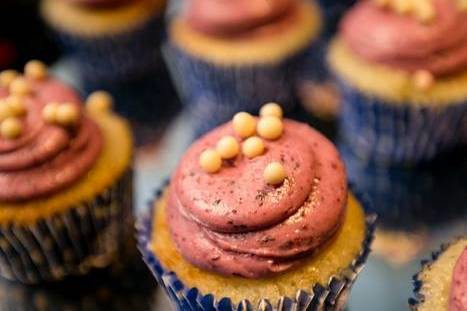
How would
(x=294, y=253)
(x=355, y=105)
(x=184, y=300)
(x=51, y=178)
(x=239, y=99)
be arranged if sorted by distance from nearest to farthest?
(x=294, y=253) < (x=184, y=300) < (x=51, y=178) < (x=355, y=105) < (x=239, y=99)

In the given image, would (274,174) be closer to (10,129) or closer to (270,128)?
(270,128)

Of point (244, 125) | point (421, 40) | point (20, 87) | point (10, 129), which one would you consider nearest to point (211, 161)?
point (244, 125)

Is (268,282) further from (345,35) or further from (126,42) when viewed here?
(126,42)

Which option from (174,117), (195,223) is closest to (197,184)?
(195,223)

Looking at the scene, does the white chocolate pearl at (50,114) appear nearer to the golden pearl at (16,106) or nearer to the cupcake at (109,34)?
the golden pearl at (16,106)

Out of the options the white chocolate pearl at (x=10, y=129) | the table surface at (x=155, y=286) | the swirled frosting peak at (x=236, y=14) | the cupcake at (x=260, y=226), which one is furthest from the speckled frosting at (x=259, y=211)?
the swirled frosting peak at (x=236, y=14)

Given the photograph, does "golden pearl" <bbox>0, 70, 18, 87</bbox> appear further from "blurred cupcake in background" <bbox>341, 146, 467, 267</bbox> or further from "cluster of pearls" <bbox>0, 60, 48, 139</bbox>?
"blurred cupcake in background" <bbox>341, 146, 467, 267</bbox>
